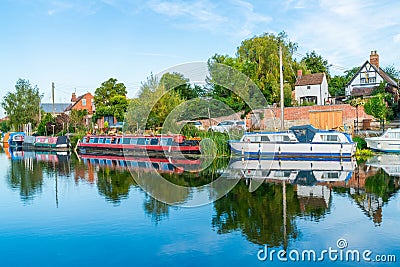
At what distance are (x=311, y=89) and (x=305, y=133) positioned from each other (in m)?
19.6

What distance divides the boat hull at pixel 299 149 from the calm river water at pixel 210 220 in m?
3.57

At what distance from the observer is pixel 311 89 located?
44.4m

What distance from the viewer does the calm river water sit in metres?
9.34

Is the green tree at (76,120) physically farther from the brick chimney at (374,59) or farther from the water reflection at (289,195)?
the brick chimney at (374,59)

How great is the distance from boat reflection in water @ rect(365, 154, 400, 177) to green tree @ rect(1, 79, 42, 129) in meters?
51.9

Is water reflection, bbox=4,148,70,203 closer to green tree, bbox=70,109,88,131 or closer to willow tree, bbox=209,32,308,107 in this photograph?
willow tree, bbox=209,32,308,107

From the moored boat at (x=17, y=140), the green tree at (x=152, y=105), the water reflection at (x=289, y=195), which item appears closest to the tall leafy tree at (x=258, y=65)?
the green tree at (x=152, y=105)

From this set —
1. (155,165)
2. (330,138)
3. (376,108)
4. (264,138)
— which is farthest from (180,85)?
(376,108)

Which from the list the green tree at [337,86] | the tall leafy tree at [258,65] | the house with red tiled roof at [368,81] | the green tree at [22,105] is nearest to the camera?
the tall leafy tree at [258,65]

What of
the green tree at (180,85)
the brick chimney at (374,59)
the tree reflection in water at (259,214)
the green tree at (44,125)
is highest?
the brick chimney at (374,59)

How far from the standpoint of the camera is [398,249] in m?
9.27

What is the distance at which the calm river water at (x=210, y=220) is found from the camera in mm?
9336

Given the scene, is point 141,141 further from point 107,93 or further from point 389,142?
point 107,93

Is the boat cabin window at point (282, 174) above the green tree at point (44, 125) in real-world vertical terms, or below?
below
